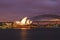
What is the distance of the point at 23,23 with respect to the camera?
14212 centimetres

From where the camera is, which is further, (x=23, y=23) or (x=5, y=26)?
(x=23, y=23)

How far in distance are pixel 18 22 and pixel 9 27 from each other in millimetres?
9358

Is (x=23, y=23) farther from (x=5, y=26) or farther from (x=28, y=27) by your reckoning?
(x=5, y=26)

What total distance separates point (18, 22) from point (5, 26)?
1207 cm

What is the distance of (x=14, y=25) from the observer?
138m

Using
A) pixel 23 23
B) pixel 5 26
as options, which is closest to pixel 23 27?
pixel 23 23

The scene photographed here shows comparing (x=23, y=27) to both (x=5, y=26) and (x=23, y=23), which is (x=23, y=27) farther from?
(x=5, y=26)

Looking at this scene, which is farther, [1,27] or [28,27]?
[28,27]

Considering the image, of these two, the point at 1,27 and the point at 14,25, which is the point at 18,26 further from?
the point at 1,27

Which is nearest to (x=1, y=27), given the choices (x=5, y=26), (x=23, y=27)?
(x=5, y=26)

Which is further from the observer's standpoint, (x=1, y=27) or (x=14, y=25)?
(x=14, y=25)

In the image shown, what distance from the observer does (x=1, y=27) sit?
129 m

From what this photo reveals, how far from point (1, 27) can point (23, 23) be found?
16004mm

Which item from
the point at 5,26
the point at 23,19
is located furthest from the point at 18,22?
the point at 5,26
